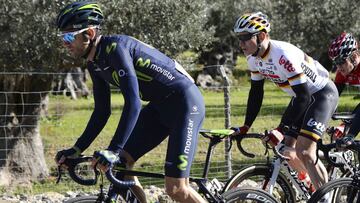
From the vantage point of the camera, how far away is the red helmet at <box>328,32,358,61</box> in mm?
7008

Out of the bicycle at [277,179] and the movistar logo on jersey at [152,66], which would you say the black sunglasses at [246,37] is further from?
the movistar logo on jersey at [152,66]

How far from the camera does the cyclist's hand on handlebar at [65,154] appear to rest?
16.2 feet

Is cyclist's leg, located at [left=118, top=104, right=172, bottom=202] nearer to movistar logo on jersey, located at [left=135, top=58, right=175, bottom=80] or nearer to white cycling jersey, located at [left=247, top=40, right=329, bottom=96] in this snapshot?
movistar logo on jersey, located at [left=135, top=58, right=175, bottom=80]

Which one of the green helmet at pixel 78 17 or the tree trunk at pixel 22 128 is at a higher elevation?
the green helmet at pixel 78 17

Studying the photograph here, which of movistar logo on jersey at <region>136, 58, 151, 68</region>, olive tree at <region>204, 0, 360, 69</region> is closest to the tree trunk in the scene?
movistar logo on jersey at <region>136, 58, 151, 68</region>

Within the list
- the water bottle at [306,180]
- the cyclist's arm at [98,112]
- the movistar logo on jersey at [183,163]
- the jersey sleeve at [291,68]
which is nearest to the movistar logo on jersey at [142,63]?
the cyclist's arm at [98,112]

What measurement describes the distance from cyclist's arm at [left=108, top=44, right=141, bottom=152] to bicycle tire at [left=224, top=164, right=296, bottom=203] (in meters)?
2.17

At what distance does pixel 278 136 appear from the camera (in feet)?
20.8

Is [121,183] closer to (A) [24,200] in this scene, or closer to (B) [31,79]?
(A) [24,200]

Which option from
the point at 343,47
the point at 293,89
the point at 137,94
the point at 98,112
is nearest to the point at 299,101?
the point at 293,89

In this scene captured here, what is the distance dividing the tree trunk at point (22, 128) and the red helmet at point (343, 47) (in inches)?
255

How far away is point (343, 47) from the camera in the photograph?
701 centimetres

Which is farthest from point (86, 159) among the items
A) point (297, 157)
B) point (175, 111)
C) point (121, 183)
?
point (297, 157)

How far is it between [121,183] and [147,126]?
0.80m
